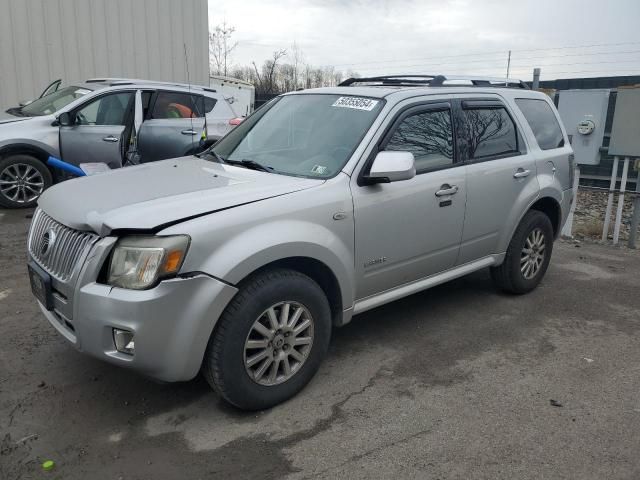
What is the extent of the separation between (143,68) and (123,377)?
10235 millimetres

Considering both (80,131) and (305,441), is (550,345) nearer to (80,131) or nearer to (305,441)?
(305,441)

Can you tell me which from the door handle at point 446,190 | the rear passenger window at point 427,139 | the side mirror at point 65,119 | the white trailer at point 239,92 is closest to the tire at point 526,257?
the door handle at point 446,190

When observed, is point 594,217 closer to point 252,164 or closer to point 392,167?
point 392,167

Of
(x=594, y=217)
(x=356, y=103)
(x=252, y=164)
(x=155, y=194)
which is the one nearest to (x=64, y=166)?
(x=252, y=164)

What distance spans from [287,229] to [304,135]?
1.04 metres

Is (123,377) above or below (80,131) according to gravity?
below

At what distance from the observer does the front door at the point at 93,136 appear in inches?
302

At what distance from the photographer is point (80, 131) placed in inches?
302

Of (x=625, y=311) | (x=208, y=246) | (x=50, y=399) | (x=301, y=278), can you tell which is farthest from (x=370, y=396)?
(x=625, y=311)

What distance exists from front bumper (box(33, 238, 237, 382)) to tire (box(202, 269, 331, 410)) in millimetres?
94

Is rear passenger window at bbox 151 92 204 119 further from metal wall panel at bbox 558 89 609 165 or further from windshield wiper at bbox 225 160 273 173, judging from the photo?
metal wall panel at bbox 558 89 609 165

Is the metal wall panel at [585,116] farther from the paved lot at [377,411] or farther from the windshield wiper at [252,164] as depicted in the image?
the windshield wiper at [252,164]

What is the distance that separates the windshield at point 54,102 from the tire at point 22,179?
0.76m

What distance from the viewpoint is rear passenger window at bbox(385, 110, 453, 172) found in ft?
12.5
